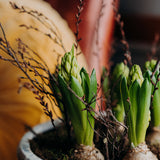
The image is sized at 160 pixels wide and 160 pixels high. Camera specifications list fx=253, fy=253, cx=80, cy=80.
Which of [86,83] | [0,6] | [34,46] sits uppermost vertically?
[0,6]

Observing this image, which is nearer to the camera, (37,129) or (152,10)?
(37,129)

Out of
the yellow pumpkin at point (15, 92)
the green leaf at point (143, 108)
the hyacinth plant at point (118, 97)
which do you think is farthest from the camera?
the yellow pumpkin at point (15, 92)

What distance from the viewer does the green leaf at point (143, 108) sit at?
0.45 meters

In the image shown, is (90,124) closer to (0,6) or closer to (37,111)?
(37,111)

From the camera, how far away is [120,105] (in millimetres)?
563

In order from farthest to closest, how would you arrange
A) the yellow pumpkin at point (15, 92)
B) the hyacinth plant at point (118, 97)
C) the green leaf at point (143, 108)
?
the yellow pumpkin at point (15, 92)
the hyacinth plant at point (118, 97)
the green leaf at point (143, 108)

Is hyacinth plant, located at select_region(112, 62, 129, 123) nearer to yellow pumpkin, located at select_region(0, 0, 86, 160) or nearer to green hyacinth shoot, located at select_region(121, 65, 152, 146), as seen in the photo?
green hyacinth shoot, located at select_region(121, 65, 152, 146)

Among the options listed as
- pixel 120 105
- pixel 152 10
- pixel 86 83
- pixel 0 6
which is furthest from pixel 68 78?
pixel 152 10

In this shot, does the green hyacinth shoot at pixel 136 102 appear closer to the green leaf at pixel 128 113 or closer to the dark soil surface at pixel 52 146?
the green leaf at pixel 128 113

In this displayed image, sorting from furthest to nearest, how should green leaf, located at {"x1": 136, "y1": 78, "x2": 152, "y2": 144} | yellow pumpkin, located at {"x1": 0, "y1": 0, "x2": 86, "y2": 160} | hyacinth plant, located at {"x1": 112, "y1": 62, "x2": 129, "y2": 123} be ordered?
yellow pumpkin, located at {"x1": 0, "y1": 0, "x2": 86, "y2": 160} → hyacinth plant, located at {"x1": 112, "y1": 62, "x2": 129, "y2": 123} → green leaf, located at {"x1": 136, "y1": 78, "x2": 152, "y2": 144}

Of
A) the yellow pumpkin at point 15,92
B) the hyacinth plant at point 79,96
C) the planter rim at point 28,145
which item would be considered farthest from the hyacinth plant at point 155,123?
the yellow pumpkin at point 15,92

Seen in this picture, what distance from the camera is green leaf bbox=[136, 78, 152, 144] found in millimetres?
450

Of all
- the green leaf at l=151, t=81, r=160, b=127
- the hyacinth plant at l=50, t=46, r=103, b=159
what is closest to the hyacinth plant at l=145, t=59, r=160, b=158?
the green leaf at l=151, t=81, r=160, b=127

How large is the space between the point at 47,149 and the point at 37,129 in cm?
9
